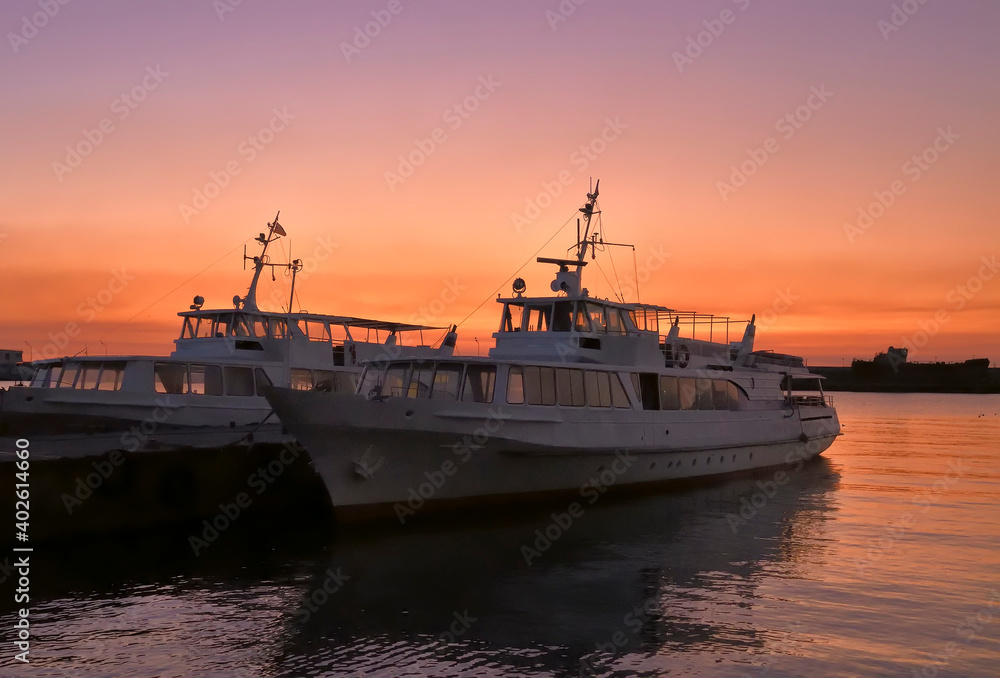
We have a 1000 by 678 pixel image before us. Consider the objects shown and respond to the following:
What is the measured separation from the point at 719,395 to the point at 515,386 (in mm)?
10343

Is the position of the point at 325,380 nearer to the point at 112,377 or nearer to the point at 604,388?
the point at 112,377

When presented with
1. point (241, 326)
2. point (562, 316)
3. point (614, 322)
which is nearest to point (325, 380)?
point (241, 326)

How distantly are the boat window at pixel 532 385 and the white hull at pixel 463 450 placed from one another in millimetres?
393

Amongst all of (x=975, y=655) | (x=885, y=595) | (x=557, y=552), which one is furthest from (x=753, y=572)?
(x=975, y=655)

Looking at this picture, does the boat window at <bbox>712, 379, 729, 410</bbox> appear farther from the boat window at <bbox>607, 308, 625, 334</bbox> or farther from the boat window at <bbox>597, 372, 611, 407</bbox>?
the boat window at <bbox>597, 372, 611, 407</bbox>

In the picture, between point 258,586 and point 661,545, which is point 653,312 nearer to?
point 661,545

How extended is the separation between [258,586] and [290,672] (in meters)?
4.18

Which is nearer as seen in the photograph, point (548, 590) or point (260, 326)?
point (548, 590)

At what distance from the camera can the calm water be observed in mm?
11398

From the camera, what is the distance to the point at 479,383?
21.0 meters

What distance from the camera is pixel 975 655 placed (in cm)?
1190

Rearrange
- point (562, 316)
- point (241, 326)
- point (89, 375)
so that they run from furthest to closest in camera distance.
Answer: point (241, 326) → point (89, 375) → point (562, 316)

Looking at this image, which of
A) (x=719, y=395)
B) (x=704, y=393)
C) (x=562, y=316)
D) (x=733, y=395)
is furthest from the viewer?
(x=733, y=395)

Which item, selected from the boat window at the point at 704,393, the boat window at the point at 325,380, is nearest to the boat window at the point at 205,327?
the boat window at the point at 325,380
